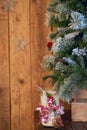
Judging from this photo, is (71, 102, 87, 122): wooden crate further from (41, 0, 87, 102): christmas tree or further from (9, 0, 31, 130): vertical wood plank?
(9, 0, 31, 130): vertical wood plank

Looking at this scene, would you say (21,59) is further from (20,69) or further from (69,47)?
(69,47)

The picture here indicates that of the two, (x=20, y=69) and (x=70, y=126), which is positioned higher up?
(x=20, y=69)

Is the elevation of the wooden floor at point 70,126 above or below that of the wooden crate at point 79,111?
below

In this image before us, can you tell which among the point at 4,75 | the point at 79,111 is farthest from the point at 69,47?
the point at 4,75

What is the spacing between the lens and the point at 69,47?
53.7 inches

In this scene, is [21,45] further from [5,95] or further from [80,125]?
[80,125]

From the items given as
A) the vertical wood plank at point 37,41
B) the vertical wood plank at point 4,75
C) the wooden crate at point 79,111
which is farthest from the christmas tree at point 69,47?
the vertical wood plank at point 4,75

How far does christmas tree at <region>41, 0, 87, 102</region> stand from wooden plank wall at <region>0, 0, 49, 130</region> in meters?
0.49

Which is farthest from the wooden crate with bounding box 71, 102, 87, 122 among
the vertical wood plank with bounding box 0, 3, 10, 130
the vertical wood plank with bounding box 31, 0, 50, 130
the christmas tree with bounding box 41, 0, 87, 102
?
the vertical wood plank with bounding box 0, 3, 10, 130

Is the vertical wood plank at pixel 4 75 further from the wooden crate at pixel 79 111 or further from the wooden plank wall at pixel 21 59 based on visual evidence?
the wooden crate at pixel 79 111

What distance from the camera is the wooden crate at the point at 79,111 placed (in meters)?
1.50

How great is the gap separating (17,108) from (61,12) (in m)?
1.03

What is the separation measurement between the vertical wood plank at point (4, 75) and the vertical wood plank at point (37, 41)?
0.75 ft

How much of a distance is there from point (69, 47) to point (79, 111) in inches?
17.4
